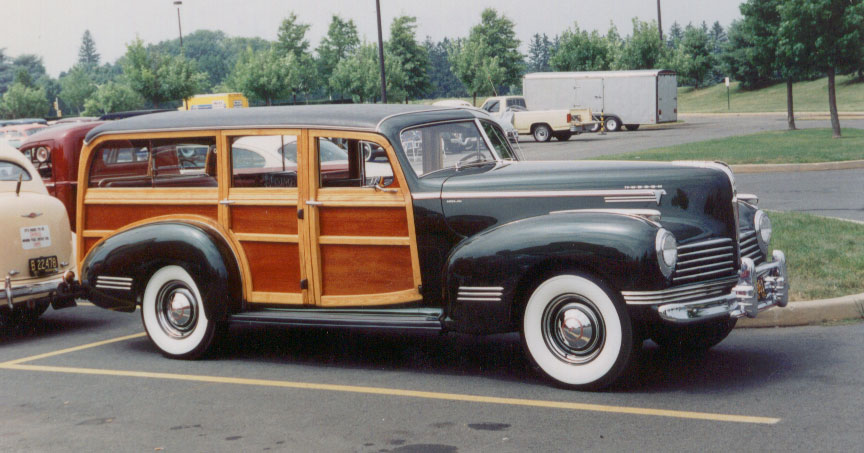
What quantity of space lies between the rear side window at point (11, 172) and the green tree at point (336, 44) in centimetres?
6209

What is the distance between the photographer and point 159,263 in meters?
7.26

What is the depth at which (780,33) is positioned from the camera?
28516 mm

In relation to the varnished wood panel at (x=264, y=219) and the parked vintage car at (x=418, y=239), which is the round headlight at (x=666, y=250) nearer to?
the parked vintage car at (x=418, y=239)

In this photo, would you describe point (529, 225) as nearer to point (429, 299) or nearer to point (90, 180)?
point (429, 299)

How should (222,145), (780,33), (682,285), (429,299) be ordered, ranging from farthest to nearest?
(780,33)
(222,145)
(429,299)
(682,285)

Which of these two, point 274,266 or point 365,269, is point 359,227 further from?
point 274,266

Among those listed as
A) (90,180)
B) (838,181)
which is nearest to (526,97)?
(838,181)

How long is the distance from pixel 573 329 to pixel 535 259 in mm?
484

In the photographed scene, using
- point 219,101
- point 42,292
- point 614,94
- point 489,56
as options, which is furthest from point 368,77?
point 42,292

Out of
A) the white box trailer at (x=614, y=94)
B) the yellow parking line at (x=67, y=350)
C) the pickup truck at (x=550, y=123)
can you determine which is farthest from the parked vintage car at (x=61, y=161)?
the white box trailer at (x=614, y=94)

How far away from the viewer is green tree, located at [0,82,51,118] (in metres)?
77.8

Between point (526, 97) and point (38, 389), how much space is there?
41.4 metres

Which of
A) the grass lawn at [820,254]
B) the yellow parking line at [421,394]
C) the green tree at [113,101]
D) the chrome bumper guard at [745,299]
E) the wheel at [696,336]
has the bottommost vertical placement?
the yellow parking line at [421,394]

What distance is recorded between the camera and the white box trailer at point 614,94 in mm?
44906
